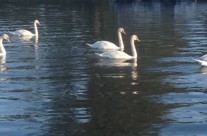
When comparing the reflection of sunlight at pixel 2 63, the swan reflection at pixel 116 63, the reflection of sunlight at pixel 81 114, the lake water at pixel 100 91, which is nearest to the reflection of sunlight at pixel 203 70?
the lake water at pixel 100 91

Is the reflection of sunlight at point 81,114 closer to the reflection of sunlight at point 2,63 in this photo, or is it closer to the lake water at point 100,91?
the lake water at point 100,91

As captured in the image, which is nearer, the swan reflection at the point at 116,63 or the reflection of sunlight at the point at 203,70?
the reflection of sunlight at the point at 203,70

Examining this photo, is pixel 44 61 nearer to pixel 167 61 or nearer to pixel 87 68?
pixel 87 68

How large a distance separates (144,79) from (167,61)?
16.7ft

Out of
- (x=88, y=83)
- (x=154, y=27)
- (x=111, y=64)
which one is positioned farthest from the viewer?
(x=154, y=27)

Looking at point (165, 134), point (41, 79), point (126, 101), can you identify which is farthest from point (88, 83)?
point (165, 134)

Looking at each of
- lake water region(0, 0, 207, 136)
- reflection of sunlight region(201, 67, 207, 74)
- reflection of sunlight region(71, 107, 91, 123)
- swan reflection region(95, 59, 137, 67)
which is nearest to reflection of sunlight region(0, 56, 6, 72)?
lake water region(0, 0, 207, 136)

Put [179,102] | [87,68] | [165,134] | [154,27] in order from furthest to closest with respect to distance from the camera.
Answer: [154,27], [87,68], [179,102], [165,134]

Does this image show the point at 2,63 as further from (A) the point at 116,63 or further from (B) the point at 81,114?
(B) the point at 81,114

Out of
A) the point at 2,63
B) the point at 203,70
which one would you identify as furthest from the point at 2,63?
the point at 203,70

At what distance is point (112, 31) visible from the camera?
4819 cm

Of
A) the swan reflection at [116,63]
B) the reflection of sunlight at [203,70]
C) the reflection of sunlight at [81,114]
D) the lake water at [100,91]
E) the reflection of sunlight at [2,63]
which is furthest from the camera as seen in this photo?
the swan reflection at [116,63]

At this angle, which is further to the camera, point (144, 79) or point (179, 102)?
point (144, 79)

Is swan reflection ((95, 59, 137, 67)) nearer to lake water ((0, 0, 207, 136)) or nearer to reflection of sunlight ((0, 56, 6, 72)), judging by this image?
lake water ((0, 0, 207, 136))
